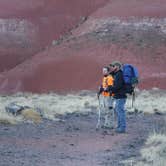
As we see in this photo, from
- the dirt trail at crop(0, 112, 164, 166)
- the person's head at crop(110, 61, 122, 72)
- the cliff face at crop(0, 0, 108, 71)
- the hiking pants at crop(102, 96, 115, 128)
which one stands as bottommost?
the dirt trail at crop(0, 112, 164, 166)

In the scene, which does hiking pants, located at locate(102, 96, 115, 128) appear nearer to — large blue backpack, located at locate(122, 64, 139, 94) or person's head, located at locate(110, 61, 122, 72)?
person's head, located at locate(110, 61, 122, 72)

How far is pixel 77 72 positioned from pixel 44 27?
13029 mm

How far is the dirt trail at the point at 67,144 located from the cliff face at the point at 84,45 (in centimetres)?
3095

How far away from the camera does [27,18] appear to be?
202 ft

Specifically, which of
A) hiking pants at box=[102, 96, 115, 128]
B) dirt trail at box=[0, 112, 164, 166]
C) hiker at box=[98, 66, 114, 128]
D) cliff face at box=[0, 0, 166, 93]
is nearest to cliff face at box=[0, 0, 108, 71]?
cliff face at box=[0, 0, 166, 93]

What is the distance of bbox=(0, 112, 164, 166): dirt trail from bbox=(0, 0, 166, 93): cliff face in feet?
102

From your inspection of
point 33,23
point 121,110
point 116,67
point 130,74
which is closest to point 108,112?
point 121,110

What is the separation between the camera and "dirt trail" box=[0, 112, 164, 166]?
33.6 feet

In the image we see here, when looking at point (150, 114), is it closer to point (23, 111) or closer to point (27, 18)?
point (23, 111)

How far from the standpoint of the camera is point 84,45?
2087 inches

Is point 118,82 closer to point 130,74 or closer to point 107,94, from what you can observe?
point 130,74

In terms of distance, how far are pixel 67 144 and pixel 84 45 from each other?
40.7m

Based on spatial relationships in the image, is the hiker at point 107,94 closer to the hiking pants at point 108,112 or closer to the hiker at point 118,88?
the hiking pants at point 108,112

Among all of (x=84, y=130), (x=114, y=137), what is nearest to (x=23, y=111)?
Result: (x=84, y=130)
